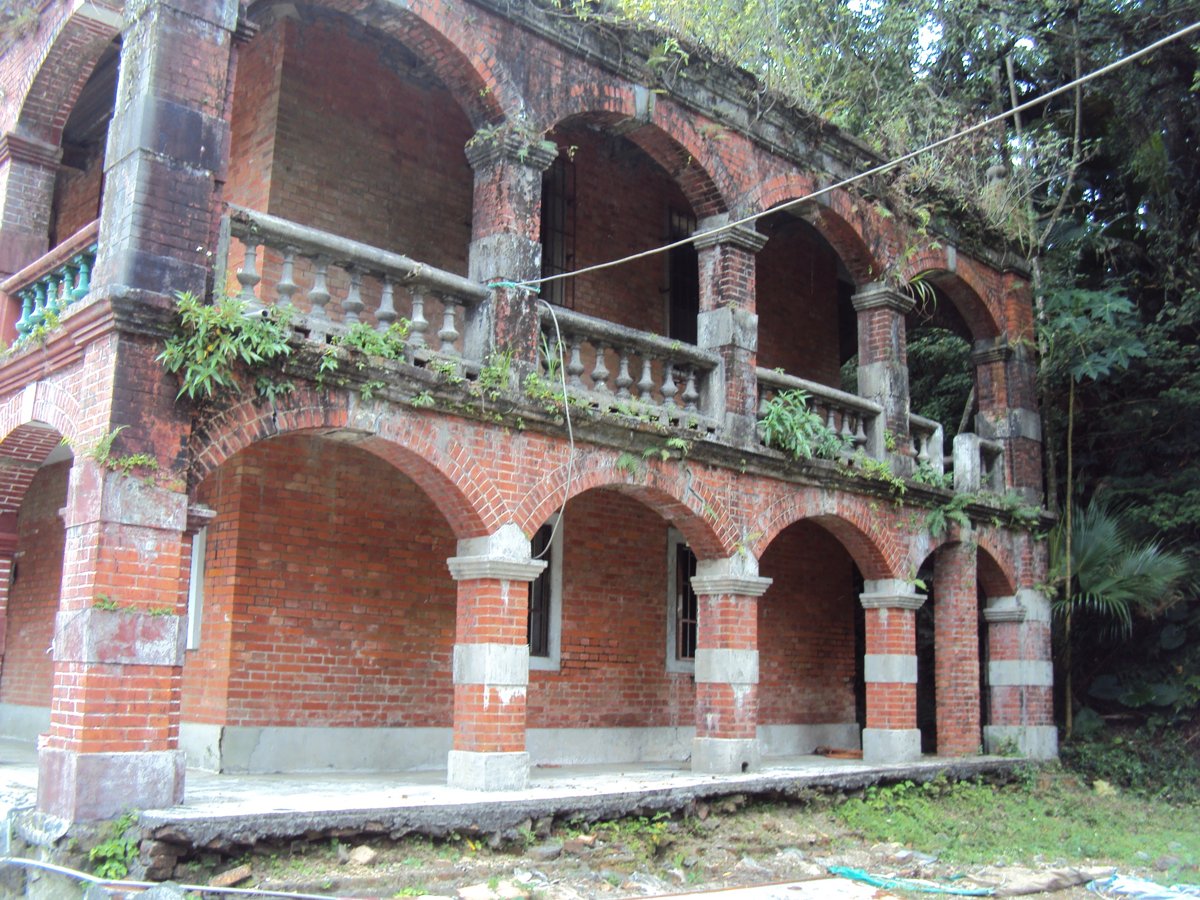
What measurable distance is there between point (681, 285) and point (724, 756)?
6.11 m

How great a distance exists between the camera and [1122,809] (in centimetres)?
1345

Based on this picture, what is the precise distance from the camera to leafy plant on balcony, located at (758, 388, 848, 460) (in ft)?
38.6

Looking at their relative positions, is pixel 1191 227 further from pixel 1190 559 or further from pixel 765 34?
pixel 765 34

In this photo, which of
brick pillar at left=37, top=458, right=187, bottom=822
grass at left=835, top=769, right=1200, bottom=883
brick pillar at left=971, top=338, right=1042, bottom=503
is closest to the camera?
brick pillar at left=37, top=458, right=187, bottom=822

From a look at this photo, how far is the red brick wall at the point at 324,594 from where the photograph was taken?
1002cm

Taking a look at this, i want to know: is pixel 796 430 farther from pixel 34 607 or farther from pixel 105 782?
pixel 34 607

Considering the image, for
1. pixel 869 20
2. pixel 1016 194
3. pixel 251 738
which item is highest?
pixel 869 20

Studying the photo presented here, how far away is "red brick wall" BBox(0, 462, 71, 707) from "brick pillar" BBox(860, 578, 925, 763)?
907 centimetres

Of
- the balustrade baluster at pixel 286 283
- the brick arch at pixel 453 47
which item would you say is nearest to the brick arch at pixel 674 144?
the brick arch at pixel 453 47

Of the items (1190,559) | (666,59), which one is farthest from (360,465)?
(1190,559)

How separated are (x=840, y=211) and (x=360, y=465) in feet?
20.3

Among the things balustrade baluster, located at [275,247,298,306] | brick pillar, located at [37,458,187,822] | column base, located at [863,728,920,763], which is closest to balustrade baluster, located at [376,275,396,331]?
balustrade baluster, located at [275,247,298,306]

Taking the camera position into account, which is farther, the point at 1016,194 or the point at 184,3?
the point at 1016,194

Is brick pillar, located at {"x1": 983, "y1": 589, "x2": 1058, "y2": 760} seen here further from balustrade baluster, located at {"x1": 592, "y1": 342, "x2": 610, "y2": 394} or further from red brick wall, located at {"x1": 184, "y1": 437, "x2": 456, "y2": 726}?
red brick wall, located at {"x1": 184, "y1": 437, "x2": 456, "y2": 726}
